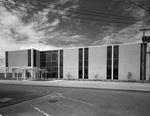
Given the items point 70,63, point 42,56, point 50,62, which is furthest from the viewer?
point 42,56

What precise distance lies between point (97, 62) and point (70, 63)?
332 inches

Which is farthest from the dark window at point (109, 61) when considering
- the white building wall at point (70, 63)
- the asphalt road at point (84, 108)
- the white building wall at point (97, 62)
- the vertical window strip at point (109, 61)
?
the asphalt road at point (84, 108)

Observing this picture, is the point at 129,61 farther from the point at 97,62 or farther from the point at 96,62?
the point at 96,62

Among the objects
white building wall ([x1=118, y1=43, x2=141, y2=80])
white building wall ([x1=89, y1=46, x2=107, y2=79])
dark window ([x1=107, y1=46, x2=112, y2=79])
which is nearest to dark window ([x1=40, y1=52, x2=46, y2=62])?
white building wall ([x1=89, y1=46, x2=107, y2=79])

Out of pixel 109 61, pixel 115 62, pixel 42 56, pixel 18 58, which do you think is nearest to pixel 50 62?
pixel 42 56

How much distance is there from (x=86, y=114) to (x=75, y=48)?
25260mm

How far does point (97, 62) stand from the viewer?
27094mm

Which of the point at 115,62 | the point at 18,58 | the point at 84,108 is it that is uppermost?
the point at 18,58

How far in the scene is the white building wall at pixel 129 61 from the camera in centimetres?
2353

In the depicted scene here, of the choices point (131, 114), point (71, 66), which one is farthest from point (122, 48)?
point (131, 114)

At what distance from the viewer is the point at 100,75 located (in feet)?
86.4

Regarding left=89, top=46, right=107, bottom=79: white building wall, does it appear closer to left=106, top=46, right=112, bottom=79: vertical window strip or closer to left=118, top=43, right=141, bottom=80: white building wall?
left=106, top=46, right=112, bottom=79: vertical window strip

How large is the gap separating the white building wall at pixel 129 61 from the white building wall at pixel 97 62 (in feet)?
13.5

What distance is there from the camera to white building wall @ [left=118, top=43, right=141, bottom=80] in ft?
77.2
